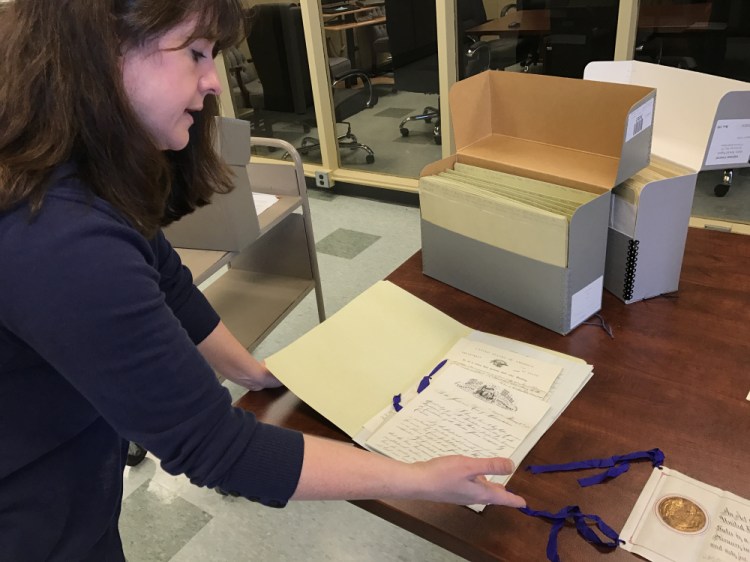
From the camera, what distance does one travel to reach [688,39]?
2961mm

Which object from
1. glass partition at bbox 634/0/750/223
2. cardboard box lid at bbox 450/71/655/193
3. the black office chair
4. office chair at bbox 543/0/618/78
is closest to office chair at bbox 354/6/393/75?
the black office chair

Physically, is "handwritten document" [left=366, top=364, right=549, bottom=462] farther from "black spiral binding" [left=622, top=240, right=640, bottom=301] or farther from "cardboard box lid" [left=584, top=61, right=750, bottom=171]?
"cardboard box lid" [left=584, top=61, right=750, bottom=171]

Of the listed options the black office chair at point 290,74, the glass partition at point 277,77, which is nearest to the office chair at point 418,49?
the black office chair at point 290,74

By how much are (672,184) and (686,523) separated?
0.60 meters

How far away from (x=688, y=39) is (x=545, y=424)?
2863 millimetres

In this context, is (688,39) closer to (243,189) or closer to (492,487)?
(243,189)

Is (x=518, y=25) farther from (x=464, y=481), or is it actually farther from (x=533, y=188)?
(x=464, y=481)

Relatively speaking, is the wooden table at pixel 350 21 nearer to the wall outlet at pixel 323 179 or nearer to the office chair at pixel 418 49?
the office chair at pixel 418 49

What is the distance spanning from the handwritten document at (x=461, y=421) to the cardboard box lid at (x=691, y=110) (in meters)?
0.58

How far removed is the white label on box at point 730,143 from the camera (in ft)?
3.72

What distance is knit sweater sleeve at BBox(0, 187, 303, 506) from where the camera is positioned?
0.57m

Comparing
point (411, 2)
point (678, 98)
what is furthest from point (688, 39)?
point (678, 98)

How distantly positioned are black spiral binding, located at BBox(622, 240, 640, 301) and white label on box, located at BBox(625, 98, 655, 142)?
7.8 inches

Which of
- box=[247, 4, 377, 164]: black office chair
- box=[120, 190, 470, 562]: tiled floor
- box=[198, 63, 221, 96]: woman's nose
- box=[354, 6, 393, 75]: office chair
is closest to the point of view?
box=[198, 63, 221, 96]: woman's nose
